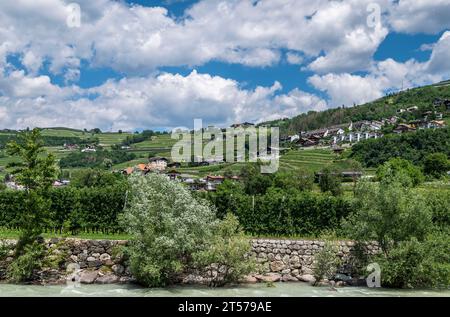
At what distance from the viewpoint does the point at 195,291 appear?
2659cm

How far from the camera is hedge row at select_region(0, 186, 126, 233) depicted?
37.7 metres

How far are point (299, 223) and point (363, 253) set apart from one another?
8.62 metres

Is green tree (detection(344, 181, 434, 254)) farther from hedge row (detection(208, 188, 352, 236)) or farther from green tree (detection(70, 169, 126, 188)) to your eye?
green tree (detection(70, 169, 126, 188))

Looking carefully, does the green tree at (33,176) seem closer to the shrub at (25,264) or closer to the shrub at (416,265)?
the shrub at (25,264)

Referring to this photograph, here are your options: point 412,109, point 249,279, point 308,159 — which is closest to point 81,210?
point 249,279

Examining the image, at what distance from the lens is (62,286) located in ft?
89.9

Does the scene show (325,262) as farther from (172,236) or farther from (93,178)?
(93,178)

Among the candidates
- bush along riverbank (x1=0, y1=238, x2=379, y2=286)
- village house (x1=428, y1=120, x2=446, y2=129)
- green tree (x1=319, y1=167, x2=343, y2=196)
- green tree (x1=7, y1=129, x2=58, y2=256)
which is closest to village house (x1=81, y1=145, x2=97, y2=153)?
green tree (x1=319, y1=167, x2=343, y2=196)

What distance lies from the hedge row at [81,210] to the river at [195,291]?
34.7 feet

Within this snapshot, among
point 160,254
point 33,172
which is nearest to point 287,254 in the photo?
point 160,254

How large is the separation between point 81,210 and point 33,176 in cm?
786

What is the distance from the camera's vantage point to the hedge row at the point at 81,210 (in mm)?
37719

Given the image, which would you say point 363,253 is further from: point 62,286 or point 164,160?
point 164,160

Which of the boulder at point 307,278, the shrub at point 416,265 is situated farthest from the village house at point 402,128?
the boulder at point 307,278
